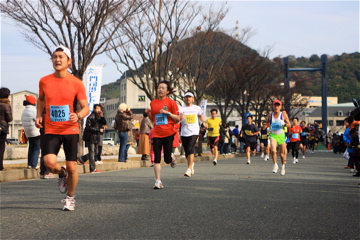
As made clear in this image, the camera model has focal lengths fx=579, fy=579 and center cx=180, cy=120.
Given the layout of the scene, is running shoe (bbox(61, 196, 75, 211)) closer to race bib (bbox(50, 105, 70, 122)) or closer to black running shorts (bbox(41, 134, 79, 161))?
black running shorts (bbox(41, 134, 79, 161))

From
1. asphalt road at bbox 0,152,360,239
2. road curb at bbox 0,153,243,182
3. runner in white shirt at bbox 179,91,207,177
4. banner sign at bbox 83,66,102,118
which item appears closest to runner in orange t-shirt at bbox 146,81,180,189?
asphalt road at bbox 0,152,360,239

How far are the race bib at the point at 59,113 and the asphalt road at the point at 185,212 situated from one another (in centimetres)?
97

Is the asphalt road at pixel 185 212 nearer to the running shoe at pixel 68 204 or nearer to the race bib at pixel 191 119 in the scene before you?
the running shoe at pixel 68 204

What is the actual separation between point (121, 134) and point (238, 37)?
50.5 ft

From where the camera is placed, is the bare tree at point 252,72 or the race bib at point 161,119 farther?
the bare tree at point 252,72

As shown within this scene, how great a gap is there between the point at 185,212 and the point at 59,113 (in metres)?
1.64

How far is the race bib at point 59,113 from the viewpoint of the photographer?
5883 millimetres

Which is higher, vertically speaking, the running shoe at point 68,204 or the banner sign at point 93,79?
the banner sign at point 93,79

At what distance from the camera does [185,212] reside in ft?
19.6

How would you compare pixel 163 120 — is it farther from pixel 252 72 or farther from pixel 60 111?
pixel 252 72

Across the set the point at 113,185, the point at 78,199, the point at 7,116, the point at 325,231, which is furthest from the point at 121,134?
the point at 325,231

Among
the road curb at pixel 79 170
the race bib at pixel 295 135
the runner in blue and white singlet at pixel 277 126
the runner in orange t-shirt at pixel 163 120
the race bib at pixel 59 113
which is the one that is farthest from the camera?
the race bib at pixel 295 135

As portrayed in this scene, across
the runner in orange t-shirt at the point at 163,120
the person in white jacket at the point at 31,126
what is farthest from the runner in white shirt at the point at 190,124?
the person in white jacket at the point at 31,126

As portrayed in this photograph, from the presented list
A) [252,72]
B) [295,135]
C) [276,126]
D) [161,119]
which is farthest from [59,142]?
[252,72]
